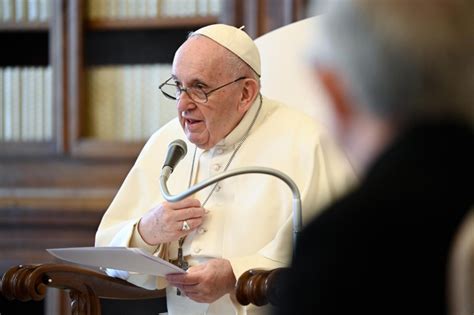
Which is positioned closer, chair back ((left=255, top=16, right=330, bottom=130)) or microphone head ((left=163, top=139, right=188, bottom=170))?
microphone head ((left=163, top=139, right=188, bottom=170))

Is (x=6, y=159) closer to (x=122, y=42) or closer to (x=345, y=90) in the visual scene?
(x=122, y=42)

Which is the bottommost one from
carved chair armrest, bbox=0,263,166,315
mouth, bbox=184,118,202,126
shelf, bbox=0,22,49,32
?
carved chair armrest, bbox=0,263,166,315

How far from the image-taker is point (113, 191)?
15.1 feet

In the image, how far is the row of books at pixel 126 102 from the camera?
471 cm

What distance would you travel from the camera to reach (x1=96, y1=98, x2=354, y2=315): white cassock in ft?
10.5

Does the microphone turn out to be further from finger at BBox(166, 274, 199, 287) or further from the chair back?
the chair back

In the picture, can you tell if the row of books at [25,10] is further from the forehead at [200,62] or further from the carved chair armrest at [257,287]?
the carved chair armrest at [257,287]

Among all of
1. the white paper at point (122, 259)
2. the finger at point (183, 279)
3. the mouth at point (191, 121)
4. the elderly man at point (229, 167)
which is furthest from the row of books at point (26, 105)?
the finger at point (183, 279)

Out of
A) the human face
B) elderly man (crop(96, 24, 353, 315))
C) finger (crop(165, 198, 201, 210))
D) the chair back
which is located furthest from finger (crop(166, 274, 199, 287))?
the chair back

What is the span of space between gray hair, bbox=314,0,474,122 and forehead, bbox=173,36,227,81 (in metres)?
1.88

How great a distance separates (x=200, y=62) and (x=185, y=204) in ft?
1.45

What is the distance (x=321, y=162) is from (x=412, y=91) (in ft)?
6.36

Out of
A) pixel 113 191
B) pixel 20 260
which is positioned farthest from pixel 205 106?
pixel 20 260

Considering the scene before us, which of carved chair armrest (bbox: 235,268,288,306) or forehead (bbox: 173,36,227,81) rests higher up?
forehead (bbox: 173,36,227,81)
